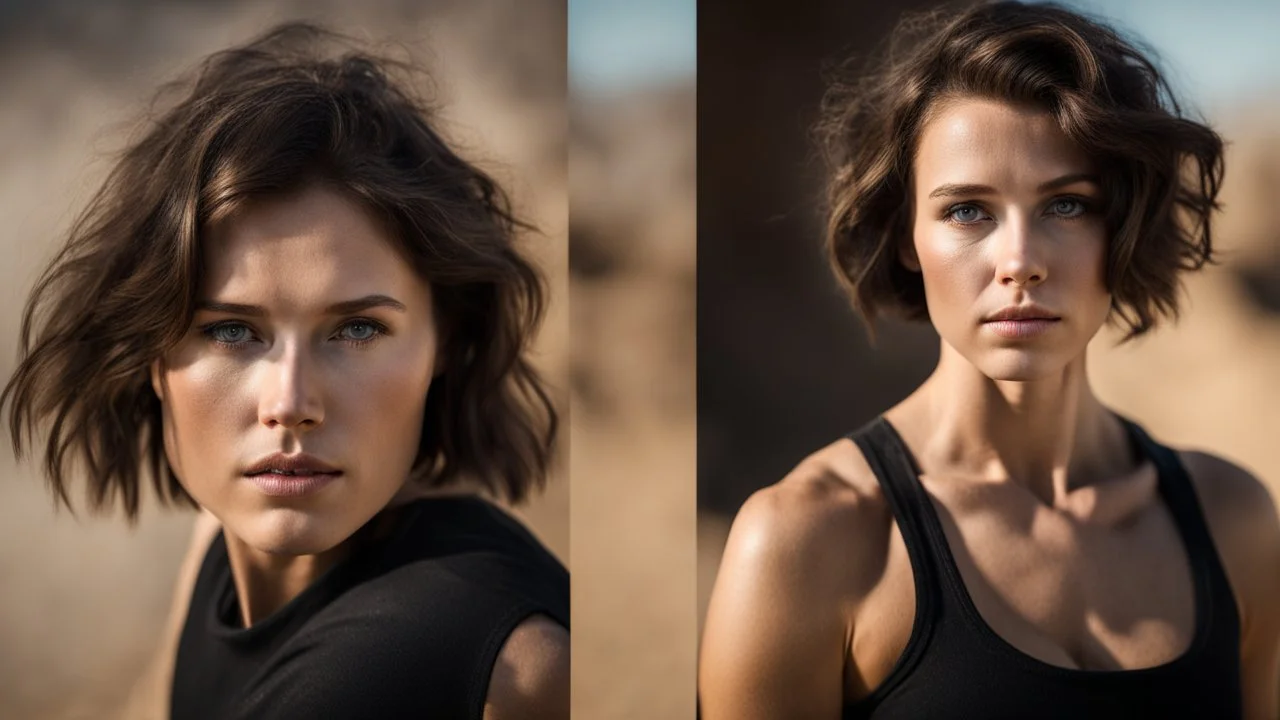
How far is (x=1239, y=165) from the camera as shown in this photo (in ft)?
6.60

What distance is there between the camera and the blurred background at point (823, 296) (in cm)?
201

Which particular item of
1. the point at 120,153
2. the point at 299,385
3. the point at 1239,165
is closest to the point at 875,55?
the point at 1239,165

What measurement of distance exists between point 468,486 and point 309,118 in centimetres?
59

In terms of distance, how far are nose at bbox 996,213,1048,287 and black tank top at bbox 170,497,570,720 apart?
30.7 inches

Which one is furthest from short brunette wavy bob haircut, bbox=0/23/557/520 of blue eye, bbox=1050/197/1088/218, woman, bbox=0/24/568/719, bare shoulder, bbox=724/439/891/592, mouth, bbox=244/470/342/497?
blue eye, bbox=1050/197/1088/218

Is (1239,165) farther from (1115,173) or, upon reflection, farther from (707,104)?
(707,104)

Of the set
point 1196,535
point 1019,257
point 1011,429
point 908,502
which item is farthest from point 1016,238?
point 1196,535

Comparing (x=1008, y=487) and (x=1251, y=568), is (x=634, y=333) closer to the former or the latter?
(x=1008, y=487)

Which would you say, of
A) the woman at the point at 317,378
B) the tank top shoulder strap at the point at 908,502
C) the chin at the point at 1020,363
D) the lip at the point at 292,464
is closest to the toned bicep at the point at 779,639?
the tank top shoulder strap at the point at 908,502

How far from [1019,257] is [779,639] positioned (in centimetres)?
60

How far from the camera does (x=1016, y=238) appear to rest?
1746 mm

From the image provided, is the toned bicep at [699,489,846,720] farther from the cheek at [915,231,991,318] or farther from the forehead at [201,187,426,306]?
the forehead at [201,187,426,306]

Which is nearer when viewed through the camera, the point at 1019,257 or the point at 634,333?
the point at 1019,257

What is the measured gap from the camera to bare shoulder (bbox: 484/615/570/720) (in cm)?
177
